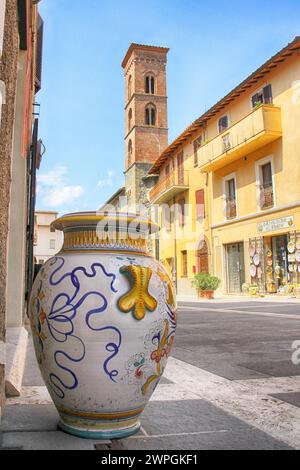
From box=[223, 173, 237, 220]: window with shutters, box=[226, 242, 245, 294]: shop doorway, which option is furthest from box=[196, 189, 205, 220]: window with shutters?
box=[226, 242, 245, 294]: shop doorway

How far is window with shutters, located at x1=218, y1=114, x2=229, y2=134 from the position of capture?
57.4 feet

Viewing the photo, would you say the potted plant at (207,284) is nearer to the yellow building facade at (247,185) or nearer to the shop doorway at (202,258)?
the yellow building facade at (247,185)

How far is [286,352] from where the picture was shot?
A: 3.60 metres

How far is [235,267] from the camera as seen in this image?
1691 cm

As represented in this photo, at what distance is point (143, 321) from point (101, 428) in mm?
438

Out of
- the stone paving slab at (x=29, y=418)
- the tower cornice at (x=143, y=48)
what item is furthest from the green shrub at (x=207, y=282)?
the tower cornice at (x=143, y=48)

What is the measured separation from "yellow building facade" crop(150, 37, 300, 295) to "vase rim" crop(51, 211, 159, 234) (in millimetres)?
12287

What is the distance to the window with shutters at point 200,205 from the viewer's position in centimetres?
1934

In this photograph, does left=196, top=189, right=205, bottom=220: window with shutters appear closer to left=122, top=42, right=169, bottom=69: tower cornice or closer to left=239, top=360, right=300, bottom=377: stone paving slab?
left=239, top=360, right=300, bottom=377: stone paving slab

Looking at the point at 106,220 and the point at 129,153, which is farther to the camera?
the point at 129,153

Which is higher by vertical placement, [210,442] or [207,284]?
[207,284]

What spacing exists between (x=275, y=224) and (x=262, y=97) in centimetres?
A: 474

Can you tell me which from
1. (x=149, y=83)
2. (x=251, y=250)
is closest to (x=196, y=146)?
(x=251, y=250)

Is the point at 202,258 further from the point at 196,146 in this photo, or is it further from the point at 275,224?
the point at 275,224
